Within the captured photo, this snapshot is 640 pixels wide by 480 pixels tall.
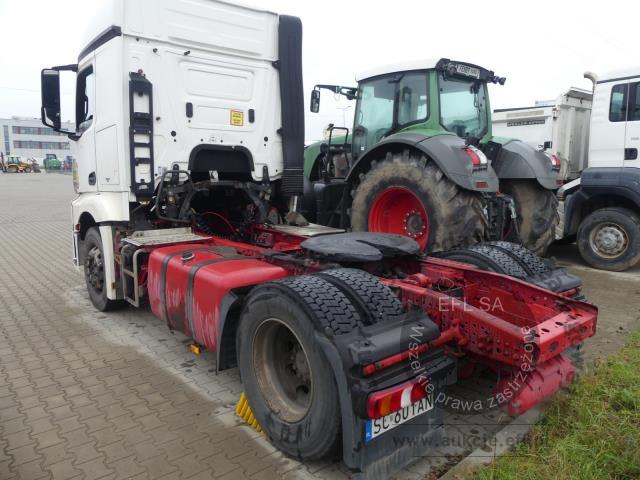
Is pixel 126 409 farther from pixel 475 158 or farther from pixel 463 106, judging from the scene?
pixel 463 106

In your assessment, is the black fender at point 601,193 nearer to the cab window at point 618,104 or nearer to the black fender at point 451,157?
the cab window at point 618,104

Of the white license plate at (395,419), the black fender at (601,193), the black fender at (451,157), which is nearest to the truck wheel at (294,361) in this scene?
the white license plate at (395,419)

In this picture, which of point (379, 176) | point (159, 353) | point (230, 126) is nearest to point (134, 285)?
point (159, 353)

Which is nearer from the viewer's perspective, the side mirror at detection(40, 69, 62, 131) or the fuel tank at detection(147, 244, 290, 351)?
the fuel tank at detection(147, 244, 290, 351)

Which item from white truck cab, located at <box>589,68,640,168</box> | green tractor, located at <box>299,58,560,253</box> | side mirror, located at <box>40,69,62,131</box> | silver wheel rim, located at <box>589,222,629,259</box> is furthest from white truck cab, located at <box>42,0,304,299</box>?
silver wheel rim, located at <box>589,222,629,259</box>

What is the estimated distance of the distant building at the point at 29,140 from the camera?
265 ft

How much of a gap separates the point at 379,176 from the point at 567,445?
346 cm

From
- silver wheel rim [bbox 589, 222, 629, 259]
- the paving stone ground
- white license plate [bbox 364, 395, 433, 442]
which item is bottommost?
the paving stone ground

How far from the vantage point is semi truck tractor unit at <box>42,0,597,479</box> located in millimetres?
2482

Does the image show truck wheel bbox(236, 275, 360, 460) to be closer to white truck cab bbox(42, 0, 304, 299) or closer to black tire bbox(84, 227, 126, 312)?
white truck cab bbox(42, 0, 304, 299)

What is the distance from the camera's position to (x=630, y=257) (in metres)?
7.21

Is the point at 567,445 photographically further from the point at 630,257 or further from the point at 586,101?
the point at 586,101

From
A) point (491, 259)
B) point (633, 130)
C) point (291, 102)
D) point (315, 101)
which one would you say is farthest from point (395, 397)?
point (633, 130)

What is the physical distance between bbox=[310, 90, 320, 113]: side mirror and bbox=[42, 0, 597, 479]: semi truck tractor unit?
1.49m
